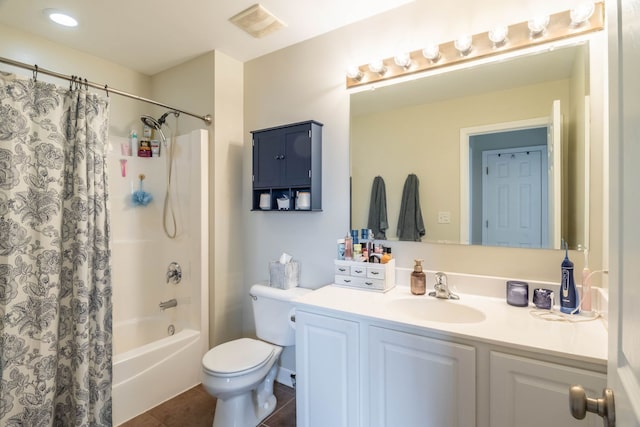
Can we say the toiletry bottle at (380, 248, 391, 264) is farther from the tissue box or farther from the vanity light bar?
the vanity light bar

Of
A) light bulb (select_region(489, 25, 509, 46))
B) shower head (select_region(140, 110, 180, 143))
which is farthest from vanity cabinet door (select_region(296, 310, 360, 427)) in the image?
shower head (select_region(140, 110, 180, 143))

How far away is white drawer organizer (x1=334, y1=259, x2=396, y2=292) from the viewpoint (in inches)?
67.5

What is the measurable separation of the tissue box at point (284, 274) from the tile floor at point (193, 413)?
0.75 meters

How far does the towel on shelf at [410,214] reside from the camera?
5.86 ft

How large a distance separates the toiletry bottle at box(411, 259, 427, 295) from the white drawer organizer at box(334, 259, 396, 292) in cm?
13

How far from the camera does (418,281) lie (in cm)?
167

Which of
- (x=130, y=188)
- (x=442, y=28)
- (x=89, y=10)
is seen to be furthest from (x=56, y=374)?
(x=442, y=28)

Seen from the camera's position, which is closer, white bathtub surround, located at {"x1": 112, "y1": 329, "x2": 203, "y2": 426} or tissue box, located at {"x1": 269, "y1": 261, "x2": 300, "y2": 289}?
white bathtub surround, located at {"x1": 112, "y1": 329, "x2": 203, "y2": 426}

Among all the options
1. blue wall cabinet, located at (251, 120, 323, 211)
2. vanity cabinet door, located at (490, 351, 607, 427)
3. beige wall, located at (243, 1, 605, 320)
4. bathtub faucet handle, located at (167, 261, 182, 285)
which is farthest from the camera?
bathtub faucet handle, located at (167, 261, 182, 285)

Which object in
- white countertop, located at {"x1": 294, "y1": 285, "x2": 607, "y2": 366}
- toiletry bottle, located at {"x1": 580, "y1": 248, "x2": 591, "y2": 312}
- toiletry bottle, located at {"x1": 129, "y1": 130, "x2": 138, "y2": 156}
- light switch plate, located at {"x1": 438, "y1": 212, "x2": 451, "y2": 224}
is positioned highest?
toiletry bottle, located at {"x1": 129, "y1": 130, "x2": 138, "y2": 156}

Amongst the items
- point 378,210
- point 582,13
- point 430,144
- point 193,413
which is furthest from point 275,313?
point 582,13

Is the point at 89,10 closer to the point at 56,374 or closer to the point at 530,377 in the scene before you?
the point at 56,374

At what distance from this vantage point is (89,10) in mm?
1895

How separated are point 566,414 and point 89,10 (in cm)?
297
